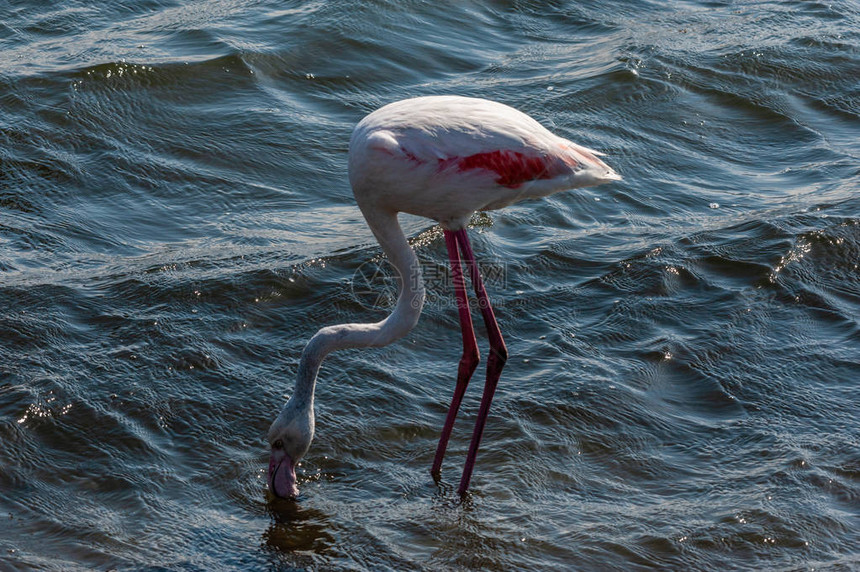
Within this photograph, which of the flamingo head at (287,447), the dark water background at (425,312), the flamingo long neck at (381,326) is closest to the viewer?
the dark water background at (425,312)

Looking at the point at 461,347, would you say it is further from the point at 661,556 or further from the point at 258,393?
the point at 661,556

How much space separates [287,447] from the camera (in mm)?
5758

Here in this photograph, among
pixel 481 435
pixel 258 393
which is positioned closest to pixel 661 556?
pixel 481 435

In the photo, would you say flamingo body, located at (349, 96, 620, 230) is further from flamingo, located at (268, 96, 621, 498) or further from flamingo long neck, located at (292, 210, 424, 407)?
flamingo long neck, located at (292, 210, 424, 407)

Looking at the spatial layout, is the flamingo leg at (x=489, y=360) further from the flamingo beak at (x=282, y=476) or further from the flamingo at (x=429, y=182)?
the flamingo beak at (x=282, y=476)

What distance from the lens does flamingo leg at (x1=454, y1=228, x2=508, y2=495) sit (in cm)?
604

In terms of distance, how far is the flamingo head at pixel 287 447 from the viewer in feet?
18.9

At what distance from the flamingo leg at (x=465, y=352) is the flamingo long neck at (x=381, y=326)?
26 cm

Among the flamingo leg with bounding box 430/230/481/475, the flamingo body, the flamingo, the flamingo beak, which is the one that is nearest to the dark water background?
the flamingo beak

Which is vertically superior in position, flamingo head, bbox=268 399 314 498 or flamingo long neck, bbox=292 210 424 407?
flamingo long neck, bbox=292 210 424 407

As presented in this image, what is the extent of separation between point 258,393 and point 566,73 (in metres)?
6.67

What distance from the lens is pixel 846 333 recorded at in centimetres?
746

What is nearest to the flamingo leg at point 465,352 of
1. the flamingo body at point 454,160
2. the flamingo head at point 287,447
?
the flamingo body at point 454,160

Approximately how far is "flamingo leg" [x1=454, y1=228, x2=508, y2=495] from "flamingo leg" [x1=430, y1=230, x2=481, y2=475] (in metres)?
0.06
